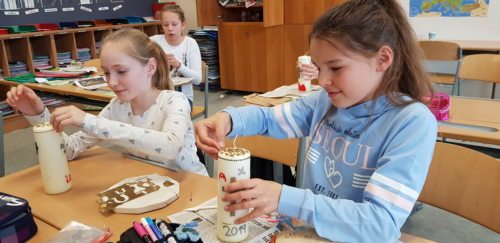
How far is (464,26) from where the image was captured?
4.23 m

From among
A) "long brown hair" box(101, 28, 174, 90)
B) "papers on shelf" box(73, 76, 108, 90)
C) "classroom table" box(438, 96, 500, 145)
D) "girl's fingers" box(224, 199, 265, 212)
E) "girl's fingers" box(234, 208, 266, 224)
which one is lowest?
"classroom table" box(438, 96, 500, 145)

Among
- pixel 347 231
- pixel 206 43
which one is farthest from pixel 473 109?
pixel 206 43

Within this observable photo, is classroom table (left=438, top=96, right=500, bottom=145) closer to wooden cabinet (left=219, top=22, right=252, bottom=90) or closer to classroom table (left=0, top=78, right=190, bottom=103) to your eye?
classroom table (left=0, top=78, right=190, bottom=103)

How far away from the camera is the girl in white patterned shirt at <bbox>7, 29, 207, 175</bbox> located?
1.25m

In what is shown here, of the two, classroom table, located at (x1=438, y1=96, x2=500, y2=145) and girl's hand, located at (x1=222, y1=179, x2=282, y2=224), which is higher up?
girl's hand, located at (x1=222, y1=179, x2=282, y2=224)

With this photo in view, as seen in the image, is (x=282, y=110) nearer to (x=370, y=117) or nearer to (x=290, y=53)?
(x=370, y=117)

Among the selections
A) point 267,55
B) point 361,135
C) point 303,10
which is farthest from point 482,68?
point 267,55

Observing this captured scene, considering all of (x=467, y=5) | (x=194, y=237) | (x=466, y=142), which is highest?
(x=467, y=5)

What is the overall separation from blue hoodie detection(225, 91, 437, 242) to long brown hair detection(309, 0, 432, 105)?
0.05m

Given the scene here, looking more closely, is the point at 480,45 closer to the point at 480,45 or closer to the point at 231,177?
the point at 480,45

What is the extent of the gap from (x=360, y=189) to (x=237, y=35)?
429cm

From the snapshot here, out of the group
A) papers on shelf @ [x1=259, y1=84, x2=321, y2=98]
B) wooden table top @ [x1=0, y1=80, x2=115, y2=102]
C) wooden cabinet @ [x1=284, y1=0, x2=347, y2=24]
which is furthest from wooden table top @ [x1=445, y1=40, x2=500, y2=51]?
wooden table top @ [x1=0, y1=80, x2=115, y2=102]

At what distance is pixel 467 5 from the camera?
414 centimetres

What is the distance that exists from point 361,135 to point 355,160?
59 mm
